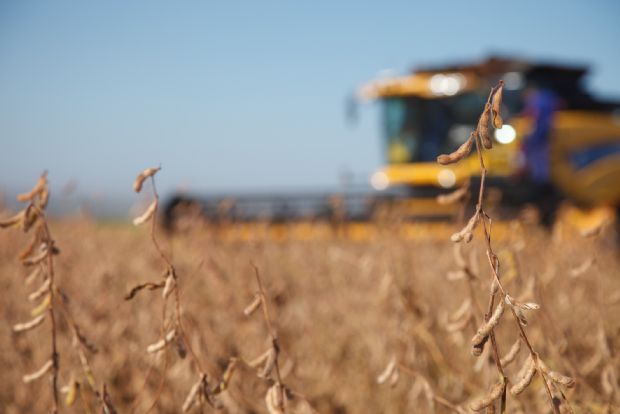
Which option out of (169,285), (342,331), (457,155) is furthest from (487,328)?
(342,331)

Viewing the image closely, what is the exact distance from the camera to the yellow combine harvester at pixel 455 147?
8.48 metres

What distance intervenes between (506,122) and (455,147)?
1.31 metres

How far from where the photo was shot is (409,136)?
1025 centimetres

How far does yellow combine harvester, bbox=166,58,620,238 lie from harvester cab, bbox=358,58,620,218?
0.6 inches

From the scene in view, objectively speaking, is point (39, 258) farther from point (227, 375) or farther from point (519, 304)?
point (519, 304)

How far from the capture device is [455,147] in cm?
947

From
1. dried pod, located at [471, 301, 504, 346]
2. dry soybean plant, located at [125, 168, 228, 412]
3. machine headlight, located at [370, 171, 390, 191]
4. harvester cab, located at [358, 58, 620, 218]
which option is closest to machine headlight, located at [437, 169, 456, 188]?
harvester cab, located at [358, 58, 620, 218]

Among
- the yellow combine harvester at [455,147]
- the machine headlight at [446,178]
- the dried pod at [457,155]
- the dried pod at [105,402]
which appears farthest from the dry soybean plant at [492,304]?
the machine headlight at [446,178]

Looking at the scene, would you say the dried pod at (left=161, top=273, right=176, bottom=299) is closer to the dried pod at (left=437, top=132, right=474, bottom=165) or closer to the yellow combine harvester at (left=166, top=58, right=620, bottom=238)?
the dried pod at (left=437, top=132, right=474, bottom=165)

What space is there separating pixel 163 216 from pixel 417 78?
470 cm

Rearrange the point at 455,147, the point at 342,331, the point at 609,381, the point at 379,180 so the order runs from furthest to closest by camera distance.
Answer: the point at 379,180 → the point at 455,147 → the point at 342,331 → the point at 609,381

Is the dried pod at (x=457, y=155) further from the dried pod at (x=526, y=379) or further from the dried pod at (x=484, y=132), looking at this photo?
the dried pod at (x=526, y=379)

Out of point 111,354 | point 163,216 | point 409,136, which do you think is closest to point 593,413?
point 111,354

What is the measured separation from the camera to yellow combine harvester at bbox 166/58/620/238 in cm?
848
